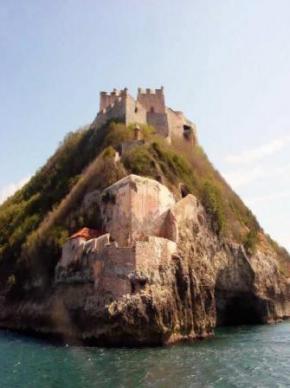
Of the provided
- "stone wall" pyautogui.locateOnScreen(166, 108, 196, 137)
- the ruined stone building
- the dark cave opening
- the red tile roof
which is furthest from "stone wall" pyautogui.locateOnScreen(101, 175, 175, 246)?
"stone wall" pyautogui.locateOnScreen(166, 108, 196, 137)

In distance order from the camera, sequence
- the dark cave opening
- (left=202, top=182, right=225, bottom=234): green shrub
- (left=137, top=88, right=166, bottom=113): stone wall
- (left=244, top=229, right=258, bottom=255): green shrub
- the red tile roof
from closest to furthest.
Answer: the red tile roof → (left=202, top=182, right=225, bottom=234): green shrub → the dark cave opening → (left=244, top=229, right=258, bottom=255): green shrub → (left=137, top=88, right=166, bottom=113): stone wall

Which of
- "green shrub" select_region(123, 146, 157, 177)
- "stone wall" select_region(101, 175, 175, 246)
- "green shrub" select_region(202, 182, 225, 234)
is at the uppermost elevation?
"green shrub" select_region(123, 146, 157, 177)

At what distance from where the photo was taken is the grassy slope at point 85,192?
56719 mm

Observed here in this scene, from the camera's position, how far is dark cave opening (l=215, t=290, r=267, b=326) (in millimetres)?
63406

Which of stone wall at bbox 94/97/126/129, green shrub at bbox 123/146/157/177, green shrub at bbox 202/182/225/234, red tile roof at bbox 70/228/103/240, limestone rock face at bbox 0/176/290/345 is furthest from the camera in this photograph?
stone wall at bbox 94/97/126/129

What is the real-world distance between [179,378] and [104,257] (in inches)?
640

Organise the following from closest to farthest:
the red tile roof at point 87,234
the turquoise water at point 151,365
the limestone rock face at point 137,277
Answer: the turquoise water at point 151,365, the limestone rock face at point 137,277, the red tile roof at point 87,234

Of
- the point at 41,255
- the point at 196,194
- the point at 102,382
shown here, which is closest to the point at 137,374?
the point at 102,382

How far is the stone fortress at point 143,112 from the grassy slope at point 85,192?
237 cm

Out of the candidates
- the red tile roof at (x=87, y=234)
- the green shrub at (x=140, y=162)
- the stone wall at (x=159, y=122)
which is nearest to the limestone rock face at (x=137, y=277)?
the red tile roof at (x=87, y=234)

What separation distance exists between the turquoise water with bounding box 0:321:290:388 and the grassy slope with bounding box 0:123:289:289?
51.3ft

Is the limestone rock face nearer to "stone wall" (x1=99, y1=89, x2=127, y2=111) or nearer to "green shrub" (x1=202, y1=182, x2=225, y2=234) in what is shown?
"green shrub" (x1=202, y1=182, x2=225, y2=234)

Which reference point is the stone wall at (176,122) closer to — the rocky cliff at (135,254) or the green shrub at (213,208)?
the rocky cliff at (135,254)

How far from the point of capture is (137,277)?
41.1 meters
